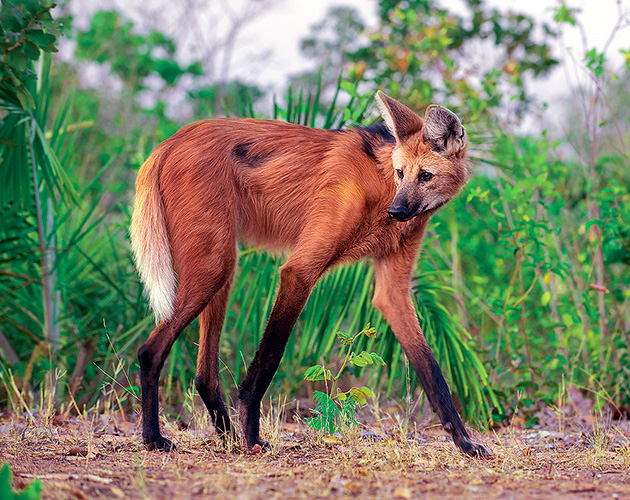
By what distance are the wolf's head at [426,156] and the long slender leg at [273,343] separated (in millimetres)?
522

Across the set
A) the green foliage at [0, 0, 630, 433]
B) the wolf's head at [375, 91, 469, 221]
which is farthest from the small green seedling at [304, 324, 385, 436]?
the wolf's head at [375, 91, 469, 221]

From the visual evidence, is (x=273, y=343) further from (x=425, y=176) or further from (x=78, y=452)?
(x=425, y=176)

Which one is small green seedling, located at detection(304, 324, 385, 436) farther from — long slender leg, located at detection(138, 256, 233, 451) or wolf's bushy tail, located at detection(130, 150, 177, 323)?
wolf's bushy tail, located at detection(130, 150, 177, 323)

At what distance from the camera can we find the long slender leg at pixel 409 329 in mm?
2557

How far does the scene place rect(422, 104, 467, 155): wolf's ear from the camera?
2557mm

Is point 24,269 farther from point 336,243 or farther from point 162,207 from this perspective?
point 336,243

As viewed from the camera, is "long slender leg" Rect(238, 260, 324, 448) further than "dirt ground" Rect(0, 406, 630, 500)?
Yes

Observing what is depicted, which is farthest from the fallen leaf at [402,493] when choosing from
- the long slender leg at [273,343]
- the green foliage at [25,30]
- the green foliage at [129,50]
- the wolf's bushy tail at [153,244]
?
the green foliage at [129,50]

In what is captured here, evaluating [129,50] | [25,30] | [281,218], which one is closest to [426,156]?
[281,218]

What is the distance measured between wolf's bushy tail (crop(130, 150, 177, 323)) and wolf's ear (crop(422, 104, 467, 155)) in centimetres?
126

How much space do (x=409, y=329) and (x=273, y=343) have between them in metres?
0.68

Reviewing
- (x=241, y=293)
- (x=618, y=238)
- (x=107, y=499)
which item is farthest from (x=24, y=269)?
(x=618, y=238)

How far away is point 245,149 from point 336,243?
663mm

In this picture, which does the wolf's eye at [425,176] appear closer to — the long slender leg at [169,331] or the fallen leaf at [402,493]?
the long slender leg at [169,331]
